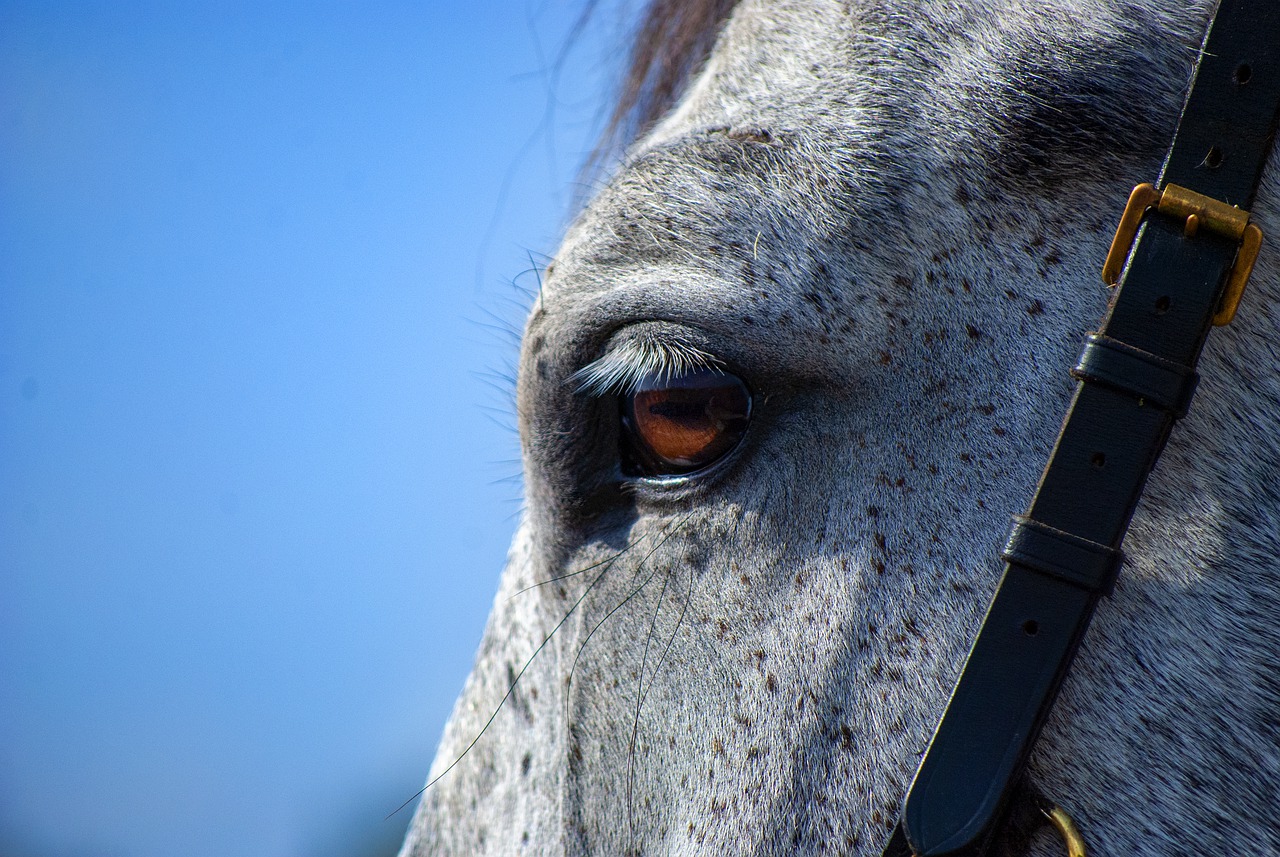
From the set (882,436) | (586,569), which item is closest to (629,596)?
(586,569)

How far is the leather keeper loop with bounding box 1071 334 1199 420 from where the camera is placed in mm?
1113

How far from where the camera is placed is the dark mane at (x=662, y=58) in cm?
221

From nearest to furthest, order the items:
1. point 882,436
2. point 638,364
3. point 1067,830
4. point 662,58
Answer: point 1067,830 → point 882,436 → point 638,364 → point 662,58

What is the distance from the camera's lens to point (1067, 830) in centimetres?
112

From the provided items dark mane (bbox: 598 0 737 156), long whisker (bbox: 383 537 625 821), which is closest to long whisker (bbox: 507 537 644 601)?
long whisker (bbox: 383 537 625 821)

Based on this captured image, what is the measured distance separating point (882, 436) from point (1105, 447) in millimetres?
262

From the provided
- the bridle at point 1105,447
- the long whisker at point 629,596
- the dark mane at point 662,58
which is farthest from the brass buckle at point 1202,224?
the dark mane at point 662,58

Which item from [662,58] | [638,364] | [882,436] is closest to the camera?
[882,436]

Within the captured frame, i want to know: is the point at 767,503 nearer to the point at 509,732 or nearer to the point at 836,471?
the point at 836,471

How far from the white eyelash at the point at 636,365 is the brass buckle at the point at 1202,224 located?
52cm

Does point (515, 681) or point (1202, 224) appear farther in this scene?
point (515, 681)

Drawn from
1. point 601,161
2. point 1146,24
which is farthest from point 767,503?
point 601,161

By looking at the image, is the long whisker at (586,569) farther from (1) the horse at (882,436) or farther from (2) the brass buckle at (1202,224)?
(2) the brass buckle at (1202,224)

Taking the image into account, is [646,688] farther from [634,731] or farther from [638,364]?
[638,364]
